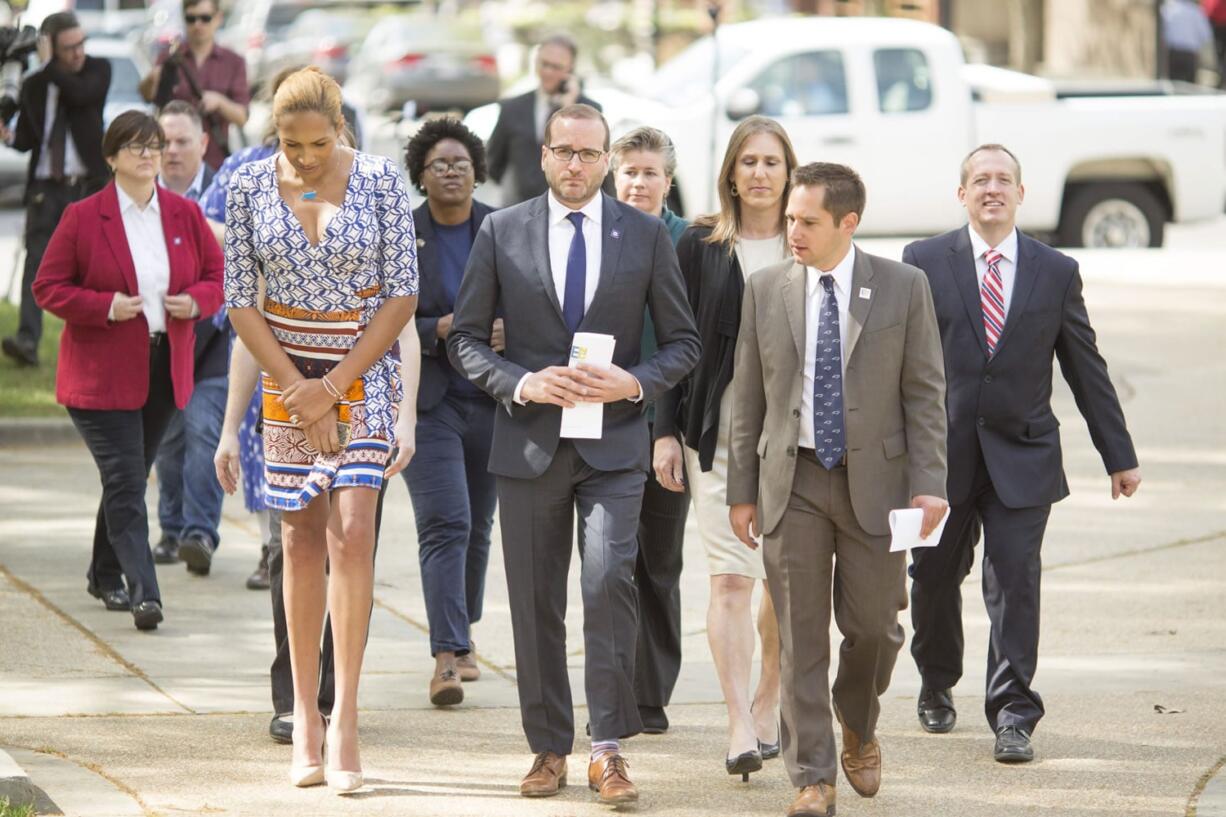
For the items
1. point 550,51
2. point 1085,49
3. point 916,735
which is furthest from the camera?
point 1085,49

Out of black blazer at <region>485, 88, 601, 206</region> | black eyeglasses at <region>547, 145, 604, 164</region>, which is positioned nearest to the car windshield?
black blazer at <region>485, 88, 601, 206</region>

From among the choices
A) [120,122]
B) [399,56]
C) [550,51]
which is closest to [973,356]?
[120,122]

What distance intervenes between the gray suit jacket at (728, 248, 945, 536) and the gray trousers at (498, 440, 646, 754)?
1.48ft

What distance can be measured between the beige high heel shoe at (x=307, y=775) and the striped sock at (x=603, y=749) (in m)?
0.83

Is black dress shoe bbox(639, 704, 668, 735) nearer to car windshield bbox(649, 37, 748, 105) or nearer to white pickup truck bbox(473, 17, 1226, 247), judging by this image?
white pickup truck bbox(473, 17, 1226, 247)

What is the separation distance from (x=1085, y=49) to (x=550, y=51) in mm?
18707

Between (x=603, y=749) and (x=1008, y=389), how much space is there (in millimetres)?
1883

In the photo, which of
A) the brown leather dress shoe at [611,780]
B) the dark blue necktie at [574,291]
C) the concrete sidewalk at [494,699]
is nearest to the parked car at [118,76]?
the concrete sidewalk at [494,699]

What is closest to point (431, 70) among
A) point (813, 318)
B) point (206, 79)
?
point (206, 79)

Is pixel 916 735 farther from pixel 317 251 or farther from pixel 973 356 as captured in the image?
pixel 317 251

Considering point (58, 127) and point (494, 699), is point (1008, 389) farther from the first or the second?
point (58, 127)

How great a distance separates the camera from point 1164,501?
11266 millimetres

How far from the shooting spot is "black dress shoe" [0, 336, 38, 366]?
13.9 metres

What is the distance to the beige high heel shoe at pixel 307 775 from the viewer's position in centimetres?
631
